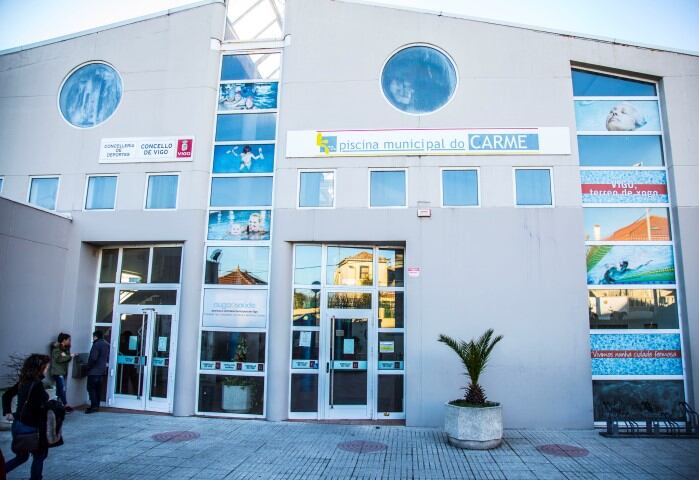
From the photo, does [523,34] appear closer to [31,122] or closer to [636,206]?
[636,206]

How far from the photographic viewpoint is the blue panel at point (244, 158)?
11078 millimetres

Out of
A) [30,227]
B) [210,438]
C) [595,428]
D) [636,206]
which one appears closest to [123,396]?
[210,438]

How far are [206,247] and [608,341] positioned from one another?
8.76 m

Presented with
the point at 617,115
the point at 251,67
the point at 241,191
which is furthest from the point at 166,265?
the point at 617,115

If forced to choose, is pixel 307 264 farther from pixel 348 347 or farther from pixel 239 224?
pixel 348 347

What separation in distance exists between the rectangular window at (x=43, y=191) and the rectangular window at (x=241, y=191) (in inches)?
155

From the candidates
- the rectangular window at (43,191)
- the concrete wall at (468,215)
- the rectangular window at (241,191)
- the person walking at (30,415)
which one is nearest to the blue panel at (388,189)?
the concrete wall at (468,215)

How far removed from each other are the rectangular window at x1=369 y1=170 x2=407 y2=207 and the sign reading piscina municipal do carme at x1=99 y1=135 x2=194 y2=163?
4.23 metres

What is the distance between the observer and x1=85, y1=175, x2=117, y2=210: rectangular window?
11.4 metres

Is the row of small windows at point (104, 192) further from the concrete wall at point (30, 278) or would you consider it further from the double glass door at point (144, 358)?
the double glass door at point (144, 358)

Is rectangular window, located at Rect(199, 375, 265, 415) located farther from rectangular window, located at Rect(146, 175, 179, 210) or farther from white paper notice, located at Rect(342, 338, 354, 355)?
rectangular window, located at Rect(146, 175, 179, 210)

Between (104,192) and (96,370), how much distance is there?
4.04 metres

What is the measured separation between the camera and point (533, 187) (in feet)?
34.0

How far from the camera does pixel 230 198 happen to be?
1103cm
